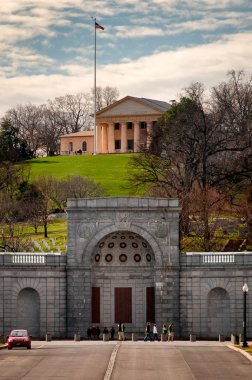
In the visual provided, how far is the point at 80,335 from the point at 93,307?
2496mm

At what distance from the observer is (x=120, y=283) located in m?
71.7

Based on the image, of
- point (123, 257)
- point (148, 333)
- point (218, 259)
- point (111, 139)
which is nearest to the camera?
point (148, 333)

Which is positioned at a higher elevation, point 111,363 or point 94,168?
point 94,168

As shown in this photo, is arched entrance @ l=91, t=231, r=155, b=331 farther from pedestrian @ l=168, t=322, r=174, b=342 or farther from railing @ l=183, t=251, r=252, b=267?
pedestrian @ l=168, t=322, r=174, b=342

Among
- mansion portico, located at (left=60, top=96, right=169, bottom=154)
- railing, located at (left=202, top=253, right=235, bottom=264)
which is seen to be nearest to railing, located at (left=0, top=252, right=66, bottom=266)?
railing, located at (left=202, top=253, right=235, bottom=264)

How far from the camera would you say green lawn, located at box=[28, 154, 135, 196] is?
139 meters

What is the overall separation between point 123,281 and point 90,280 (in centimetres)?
248

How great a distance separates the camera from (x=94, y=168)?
508ft

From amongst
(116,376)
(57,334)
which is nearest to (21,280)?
(57,334)

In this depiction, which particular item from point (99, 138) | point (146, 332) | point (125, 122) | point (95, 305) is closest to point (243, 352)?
point (146, 332)

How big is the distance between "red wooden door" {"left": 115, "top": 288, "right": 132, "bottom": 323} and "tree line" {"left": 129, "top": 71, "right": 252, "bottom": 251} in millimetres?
15144

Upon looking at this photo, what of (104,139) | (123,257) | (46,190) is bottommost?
(123,257)

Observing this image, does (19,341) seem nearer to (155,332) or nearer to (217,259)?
(155,332)

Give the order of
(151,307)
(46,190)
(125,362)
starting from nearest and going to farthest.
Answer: (125,362) → (151,307) → (46,190)
